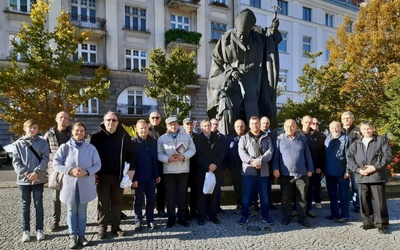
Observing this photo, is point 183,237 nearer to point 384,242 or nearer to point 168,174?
point 168,174

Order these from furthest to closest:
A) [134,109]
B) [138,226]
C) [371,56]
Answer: [134,109] → [371,56] → [138,226]

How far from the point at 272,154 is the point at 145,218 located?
2.49 metres

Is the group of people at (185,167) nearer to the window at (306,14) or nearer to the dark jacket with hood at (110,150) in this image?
the dark jacket with hood at (110,150)

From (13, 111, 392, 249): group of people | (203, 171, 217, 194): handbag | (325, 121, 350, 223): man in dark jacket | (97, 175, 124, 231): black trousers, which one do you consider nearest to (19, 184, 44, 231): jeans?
(13, 111, 392, 249): group of people

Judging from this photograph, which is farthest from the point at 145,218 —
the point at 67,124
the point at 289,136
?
the point at 289,136

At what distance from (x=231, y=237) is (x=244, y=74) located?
12.0ft

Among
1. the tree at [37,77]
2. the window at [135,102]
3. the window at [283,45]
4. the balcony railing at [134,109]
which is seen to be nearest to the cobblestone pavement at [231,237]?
the tree at [37,77]

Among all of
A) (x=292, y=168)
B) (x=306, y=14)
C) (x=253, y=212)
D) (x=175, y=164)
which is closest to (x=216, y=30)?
(x=306, y=14)

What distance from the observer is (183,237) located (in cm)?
525

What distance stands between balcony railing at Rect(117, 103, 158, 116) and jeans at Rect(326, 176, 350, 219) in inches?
889

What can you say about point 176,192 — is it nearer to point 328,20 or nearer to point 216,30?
point 216,30

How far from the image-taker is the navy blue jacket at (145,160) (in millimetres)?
5719

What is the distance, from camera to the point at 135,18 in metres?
28.2

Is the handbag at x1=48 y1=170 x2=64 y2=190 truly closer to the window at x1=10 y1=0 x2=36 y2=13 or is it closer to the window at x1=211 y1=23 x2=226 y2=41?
the window at x1=10 y1=0 x2=36 y2=13
